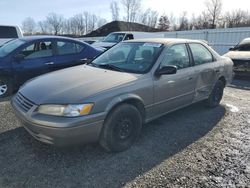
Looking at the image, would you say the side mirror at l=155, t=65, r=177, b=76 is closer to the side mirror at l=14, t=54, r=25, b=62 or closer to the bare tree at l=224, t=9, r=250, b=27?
the side mirror at l=14, t=54, r=25, b=62

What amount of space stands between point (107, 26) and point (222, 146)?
4384 cm

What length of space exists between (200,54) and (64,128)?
3249 millimetres

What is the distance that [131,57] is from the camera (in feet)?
13.8

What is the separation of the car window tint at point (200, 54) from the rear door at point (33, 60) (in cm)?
370

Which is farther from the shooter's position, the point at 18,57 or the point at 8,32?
the point at 8,32

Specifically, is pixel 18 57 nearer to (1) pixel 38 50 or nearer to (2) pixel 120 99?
(1) pixel 38 50

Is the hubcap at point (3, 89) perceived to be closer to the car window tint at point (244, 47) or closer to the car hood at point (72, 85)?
the car hood at point (72, 85)

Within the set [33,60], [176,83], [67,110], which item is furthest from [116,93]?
[33,60]

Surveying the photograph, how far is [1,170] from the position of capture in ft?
9.65

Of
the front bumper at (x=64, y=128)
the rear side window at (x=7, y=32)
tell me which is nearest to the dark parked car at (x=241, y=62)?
the front bumper at (x=64, y=128)

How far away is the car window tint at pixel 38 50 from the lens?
6.02 meters

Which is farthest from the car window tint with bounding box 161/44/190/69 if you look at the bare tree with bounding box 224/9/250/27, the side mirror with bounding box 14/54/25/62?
the bare tree with bounding box 224/9/250/27

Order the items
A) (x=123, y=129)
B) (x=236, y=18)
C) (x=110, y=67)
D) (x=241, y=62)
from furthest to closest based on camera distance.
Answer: (x=236, y=18) → (x=241, y=62) → (x=110, y=67) → (x=123, y=129)

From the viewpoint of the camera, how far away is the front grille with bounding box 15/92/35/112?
311cm
